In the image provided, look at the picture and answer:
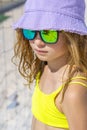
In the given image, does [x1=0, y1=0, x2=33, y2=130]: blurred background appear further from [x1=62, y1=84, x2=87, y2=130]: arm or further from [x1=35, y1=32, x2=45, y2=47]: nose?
[x1=62, y1=84, x2=87, y2=130]: arm

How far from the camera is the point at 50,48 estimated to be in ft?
3.72

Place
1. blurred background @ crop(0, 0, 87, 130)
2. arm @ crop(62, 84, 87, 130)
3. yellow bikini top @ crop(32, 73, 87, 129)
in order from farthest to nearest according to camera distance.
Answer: blurred background @ crop(0, 0, 87, 130) < yellow bikini top @ crop(32, 73, 87, 129) < arm @ crop(62, 84, 87, 130)

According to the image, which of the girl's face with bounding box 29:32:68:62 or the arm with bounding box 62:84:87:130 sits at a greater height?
the girl's face with bounding box 29:32:68:62

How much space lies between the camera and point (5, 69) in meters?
3.93

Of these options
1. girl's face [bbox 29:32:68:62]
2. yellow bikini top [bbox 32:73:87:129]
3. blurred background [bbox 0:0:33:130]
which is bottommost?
blurred background [bbox 0:0:33:130]

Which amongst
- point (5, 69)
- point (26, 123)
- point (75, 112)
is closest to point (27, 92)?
point (26, 123)

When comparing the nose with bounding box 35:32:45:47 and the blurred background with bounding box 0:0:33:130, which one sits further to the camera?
the blurred background with bounding box 0:0:33:130

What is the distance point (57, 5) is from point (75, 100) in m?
0.27

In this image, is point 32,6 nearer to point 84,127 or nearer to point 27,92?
point 84,127

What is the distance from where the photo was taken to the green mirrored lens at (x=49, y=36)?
111 cm

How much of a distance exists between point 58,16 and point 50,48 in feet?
0.32

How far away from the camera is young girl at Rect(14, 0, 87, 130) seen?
1094 millimetres

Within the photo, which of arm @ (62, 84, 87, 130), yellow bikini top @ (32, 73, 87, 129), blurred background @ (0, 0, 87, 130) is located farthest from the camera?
blurred background @ (0, 0, 87, 130)

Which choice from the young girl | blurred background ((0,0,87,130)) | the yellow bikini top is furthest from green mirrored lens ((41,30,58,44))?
blurred background ((0,0,87,130))
